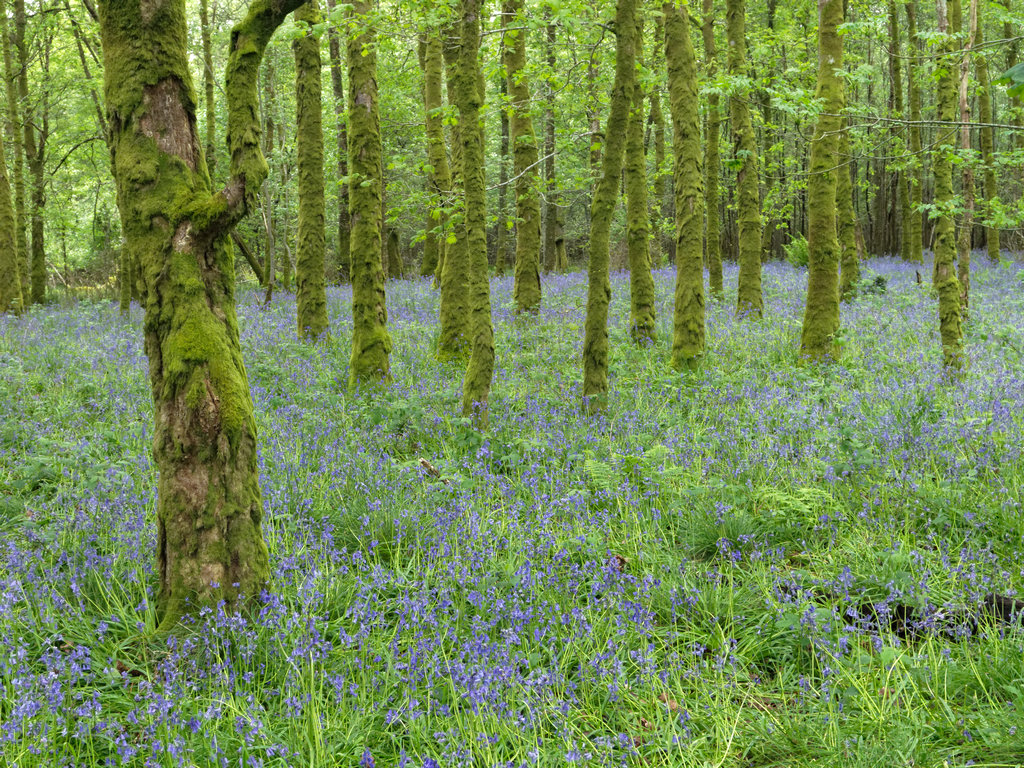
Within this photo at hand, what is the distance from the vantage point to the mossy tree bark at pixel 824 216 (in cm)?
922

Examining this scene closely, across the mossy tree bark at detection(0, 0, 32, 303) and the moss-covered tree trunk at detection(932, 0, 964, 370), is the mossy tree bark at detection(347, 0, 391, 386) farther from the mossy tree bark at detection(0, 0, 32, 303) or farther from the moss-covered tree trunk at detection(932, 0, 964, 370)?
the mossy tree bark at detection(0, 0, 32, 303)

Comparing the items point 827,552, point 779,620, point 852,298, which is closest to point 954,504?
point 827,552

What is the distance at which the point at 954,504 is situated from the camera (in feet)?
14.4

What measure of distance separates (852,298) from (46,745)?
16.8 metres

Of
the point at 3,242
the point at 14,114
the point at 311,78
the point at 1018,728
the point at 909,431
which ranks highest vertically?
the point at 14,114

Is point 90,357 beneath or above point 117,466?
above

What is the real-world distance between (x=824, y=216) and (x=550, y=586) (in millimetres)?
8248

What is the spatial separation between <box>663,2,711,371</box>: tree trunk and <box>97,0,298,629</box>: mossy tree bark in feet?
23.1

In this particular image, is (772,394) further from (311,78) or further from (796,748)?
(311,78)

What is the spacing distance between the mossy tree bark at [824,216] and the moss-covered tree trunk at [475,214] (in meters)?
5.38

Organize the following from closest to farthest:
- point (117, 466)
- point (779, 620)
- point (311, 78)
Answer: point (779, 620) < point (117, 466) < point (311, 78)

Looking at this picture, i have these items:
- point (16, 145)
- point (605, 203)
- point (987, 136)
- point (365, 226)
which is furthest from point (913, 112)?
point (16, 145)

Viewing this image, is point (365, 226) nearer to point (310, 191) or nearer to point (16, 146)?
point (310, 191)

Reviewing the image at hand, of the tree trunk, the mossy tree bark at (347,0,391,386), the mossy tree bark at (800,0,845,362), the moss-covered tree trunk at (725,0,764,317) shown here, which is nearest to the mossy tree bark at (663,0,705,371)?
the tree trunk
